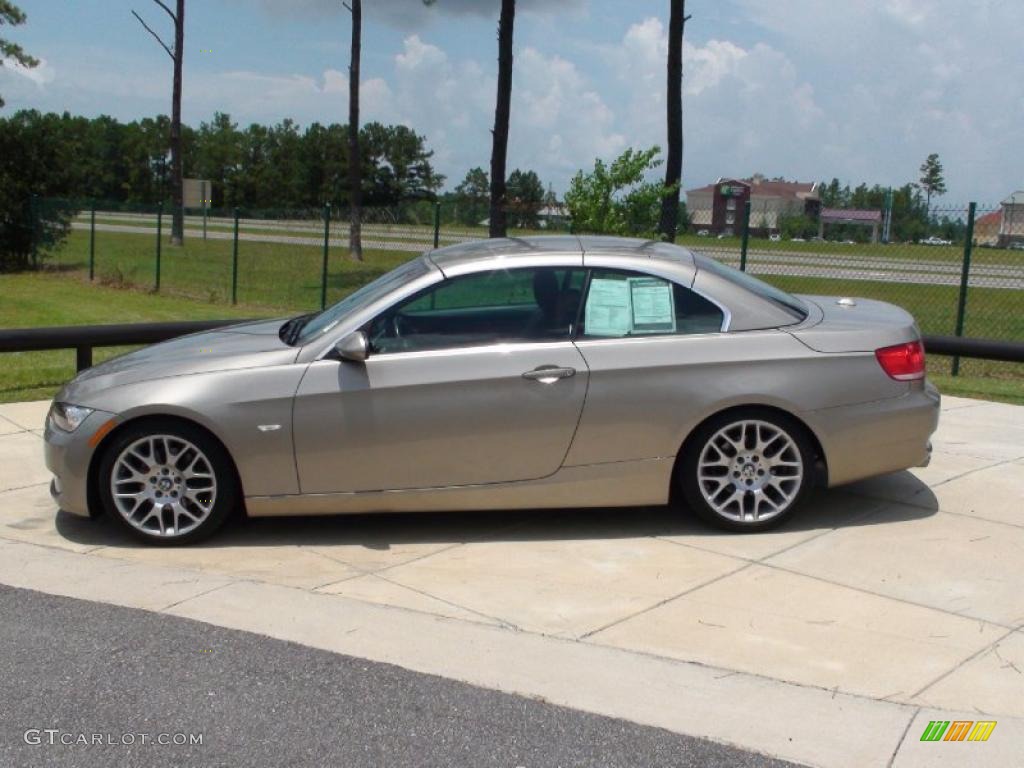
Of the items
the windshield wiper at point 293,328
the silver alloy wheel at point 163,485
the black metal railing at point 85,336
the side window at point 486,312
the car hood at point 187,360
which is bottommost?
the silver alloy wheel at point 163,485

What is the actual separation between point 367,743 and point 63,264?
27.9m

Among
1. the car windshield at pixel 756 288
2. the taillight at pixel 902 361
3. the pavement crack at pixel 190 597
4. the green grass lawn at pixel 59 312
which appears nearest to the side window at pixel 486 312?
the car windshield at pixel 756 288

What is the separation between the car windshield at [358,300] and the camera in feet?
20.2

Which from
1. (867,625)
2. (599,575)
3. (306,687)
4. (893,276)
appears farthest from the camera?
(893,276)

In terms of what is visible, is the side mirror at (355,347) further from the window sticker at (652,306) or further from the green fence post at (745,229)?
the green fence post at (745,229)

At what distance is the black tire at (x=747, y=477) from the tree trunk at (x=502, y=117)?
41.5 ft

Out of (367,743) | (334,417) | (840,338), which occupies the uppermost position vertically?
(840,338)

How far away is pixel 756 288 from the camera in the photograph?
642 cm

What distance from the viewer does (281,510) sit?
6.01m

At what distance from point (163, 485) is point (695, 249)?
1193 cm

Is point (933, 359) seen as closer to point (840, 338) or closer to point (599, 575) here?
point (840, 338)

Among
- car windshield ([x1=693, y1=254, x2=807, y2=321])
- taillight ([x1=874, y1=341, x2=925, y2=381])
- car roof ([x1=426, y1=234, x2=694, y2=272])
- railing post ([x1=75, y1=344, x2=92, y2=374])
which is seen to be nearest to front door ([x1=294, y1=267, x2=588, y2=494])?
car roof ([x1=426, y1=234, x2=694, y2=272])

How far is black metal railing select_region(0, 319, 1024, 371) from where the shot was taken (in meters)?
10.0

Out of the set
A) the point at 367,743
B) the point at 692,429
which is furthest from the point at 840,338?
the point at 367,743
